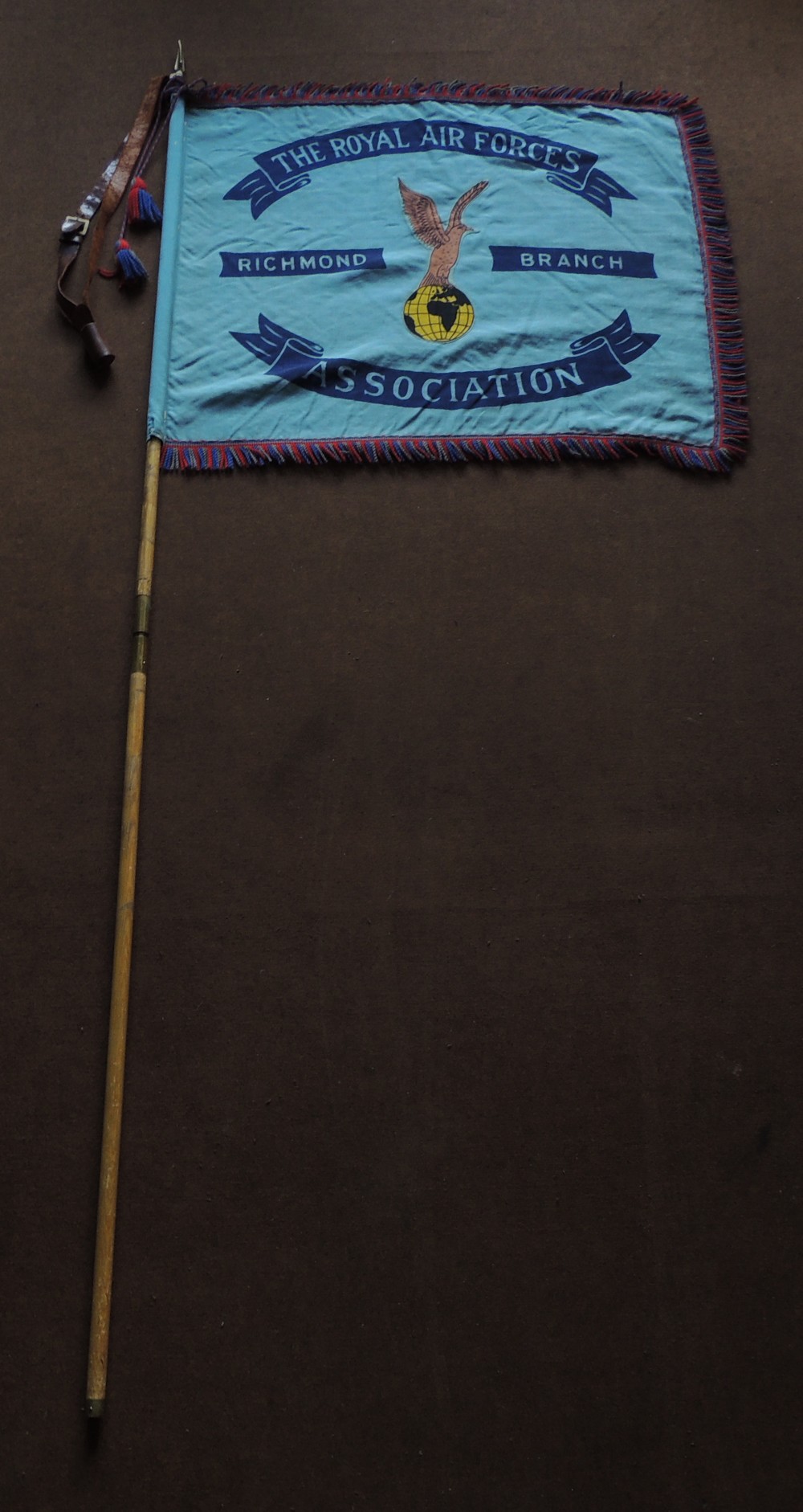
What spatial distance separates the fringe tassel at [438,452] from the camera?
197 cm

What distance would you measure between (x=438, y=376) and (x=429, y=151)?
1.74 ft

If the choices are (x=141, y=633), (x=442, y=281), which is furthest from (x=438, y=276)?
(x=141, y=633)

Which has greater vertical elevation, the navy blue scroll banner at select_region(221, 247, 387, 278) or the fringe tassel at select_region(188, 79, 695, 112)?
the fringe tassel at select_region(188, 79, 695, 112)

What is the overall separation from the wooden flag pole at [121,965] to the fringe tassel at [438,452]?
81 mm

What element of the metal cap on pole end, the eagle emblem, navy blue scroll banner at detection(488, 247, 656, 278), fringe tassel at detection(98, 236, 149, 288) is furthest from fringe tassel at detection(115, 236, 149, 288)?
navy blue scroll banner at detection(488, 247, 656, 278)

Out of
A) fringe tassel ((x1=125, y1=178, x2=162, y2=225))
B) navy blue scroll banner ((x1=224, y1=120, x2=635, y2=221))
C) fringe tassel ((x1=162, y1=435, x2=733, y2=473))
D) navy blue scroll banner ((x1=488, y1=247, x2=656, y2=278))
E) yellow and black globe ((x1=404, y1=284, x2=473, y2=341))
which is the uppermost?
navy blue scroll banner ((x1=224, y1=120, x2=635, y2=221))

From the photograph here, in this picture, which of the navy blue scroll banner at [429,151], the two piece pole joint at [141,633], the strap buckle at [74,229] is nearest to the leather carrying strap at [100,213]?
the strap buckle at [74,229]

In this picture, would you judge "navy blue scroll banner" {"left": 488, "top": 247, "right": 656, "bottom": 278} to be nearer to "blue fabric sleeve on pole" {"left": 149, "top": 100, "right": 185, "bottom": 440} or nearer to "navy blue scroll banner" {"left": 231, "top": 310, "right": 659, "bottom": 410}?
"navy blue scroll banner" {"left": 231, "top": 310, "right": 659, "bottom": 410}

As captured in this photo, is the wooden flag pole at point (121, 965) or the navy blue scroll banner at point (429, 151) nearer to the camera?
the wooden flag pole at point (121, 965)

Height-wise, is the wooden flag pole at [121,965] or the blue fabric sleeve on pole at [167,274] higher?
the blue fabric sleeve on pole at [167,274]

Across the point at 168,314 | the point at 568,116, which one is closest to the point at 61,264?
the point at 168,314

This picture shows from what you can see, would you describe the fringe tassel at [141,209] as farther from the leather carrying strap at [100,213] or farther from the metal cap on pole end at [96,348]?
the metal cap on pole end at [96,348]

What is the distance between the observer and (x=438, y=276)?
2.12 meters

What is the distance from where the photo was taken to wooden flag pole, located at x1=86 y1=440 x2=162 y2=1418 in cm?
146
